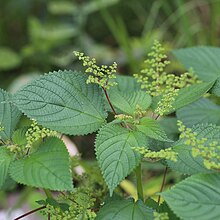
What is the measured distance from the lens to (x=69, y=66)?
2.50 metres

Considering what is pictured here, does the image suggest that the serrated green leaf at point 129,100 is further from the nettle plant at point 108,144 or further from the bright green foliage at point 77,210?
the bright green foliage at point 77,210

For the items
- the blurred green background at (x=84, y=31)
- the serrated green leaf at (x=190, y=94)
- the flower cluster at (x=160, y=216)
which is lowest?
the blurred green background at (x=84, y=31)

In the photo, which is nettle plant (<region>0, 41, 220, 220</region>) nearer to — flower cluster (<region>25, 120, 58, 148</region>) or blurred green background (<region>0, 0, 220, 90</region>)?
flower cluster (<region>25, 120, 58, 148</region>)

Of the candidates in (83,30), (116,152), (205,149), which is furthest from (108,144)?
(83,30)

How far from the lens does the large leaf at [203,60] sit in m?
1.03

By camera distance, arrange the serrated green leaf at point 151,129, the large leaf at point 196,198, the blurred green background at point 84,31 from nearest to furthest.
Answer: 1. the large leaf at point 196,198
2. the serrated green leaf at point 151,129
3. the blurred green background at point 84,31

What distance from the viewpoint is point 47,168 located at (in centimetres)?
Answer: 72

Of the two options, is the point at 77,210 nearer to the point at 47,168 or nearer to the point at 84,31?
the point at 47,168

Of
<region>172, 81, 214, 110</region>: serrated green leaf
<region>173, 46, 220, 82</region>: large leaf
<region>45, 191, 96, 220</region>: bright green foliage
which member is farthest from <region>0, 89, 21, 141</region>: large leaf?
<region>173, 46, 220, 82</region>: large leaf

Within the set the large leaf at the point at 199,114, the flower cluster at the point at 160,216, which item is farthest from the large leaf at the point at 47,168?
the large leaf at the point at 199,114

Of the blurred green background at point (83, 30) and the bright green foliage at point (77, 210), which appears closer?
the bright green foliage at point (77, 210)

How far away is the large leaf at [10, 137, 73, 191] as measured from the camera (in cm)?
69

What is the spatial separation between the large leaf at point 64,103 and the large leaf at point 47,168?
3 cm

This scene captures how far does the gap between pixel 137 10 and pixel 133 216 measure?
2.21 metres
